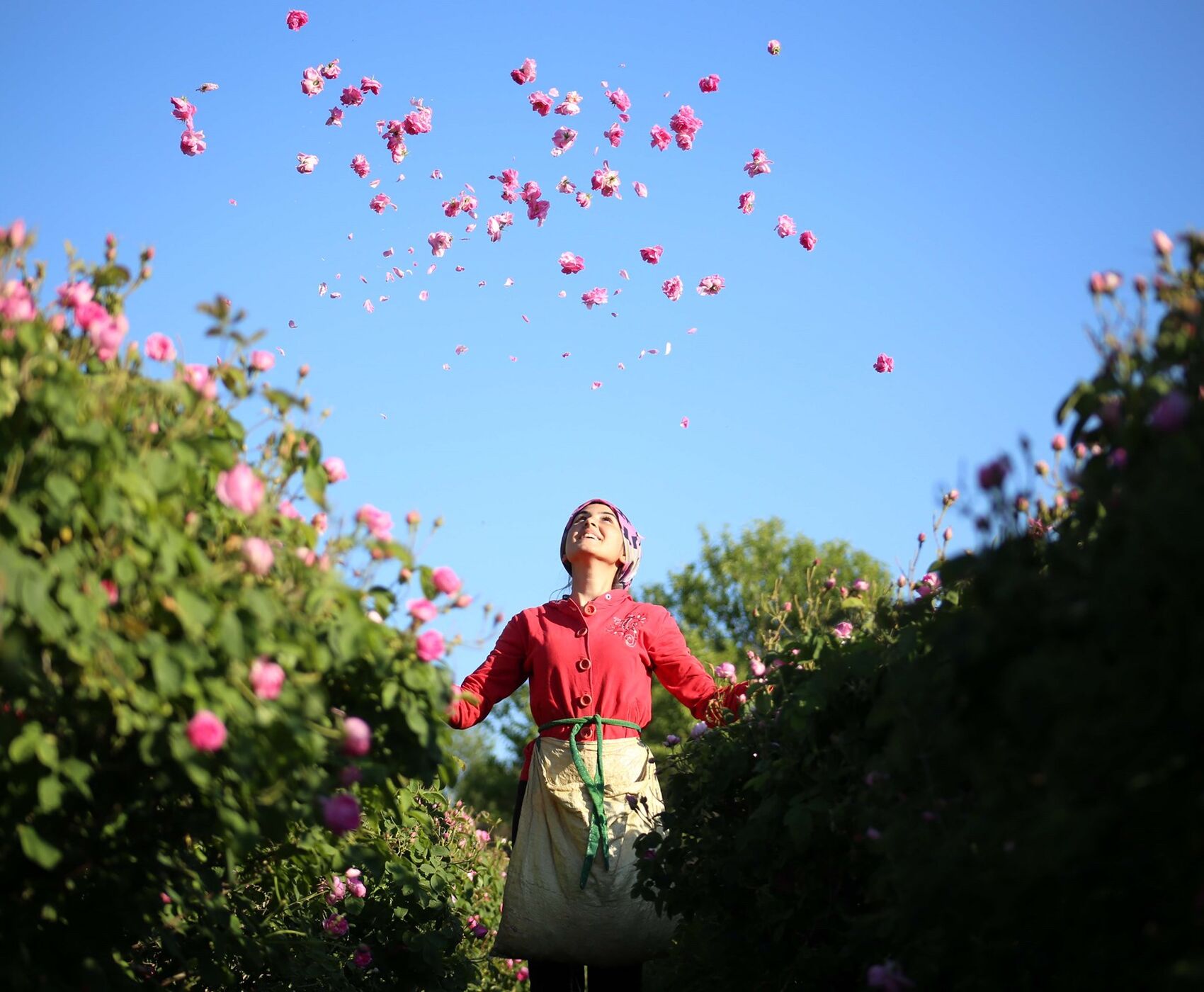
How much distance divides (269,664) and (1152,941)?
5.09 ft

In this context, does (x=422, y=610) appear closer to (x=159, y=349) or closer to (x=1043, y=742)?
(x=159, y=349)

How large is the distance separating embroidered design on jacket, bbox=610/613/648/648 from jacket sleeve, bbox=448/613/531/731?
37 cm

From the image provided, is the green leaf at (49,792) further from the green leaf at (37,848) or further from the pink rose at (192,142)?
the pink rose at (192,142)

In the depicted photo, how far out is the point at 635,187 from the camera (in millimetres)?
6781

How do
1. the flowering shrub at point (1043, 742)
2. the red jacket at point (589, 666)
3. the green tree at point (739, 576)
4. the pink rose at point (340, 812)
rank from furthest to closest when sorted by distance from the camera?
1. the green tree at point (739, 576)
2. the red jacket at point (589, 666)
3. the pink rose at point (340, 812)
4. the flowering shrub at point (1043, 742)

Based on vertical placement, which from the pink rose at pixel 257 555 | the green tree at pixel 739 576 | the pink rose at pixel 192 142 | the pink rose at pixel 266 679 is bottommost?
the pink rose at pixel 266 679

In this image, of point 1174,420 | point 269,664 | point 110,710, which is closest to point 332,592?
point 269,664

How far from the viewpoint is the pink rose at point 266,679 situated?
213 cm

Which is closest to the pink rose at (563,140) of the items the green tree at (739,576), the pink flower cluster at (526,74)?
the pink flower cluster at (526,74)

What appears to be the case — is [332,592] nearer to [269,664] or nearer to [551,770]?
[269,664]

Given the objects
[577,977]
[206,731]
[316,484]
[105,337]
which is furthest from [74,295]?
[577,977]

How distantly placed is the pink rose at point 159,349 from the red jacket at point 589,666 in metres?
1.94

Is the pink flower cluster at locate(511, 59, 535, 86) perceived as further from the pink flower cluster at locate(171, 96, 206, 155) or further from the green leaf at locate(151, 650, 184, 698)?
the green leaf at locate(151, 650, 184, 698)

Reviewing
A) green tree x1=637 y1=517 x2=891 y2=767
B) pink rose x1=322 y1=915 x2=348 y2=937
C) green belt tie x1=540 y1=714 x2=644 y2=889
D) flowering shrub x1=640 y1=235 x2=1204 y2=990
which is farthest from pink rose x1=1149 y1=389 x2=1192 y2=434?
green tree x1=637 y1=517 x2=891 y2=767
